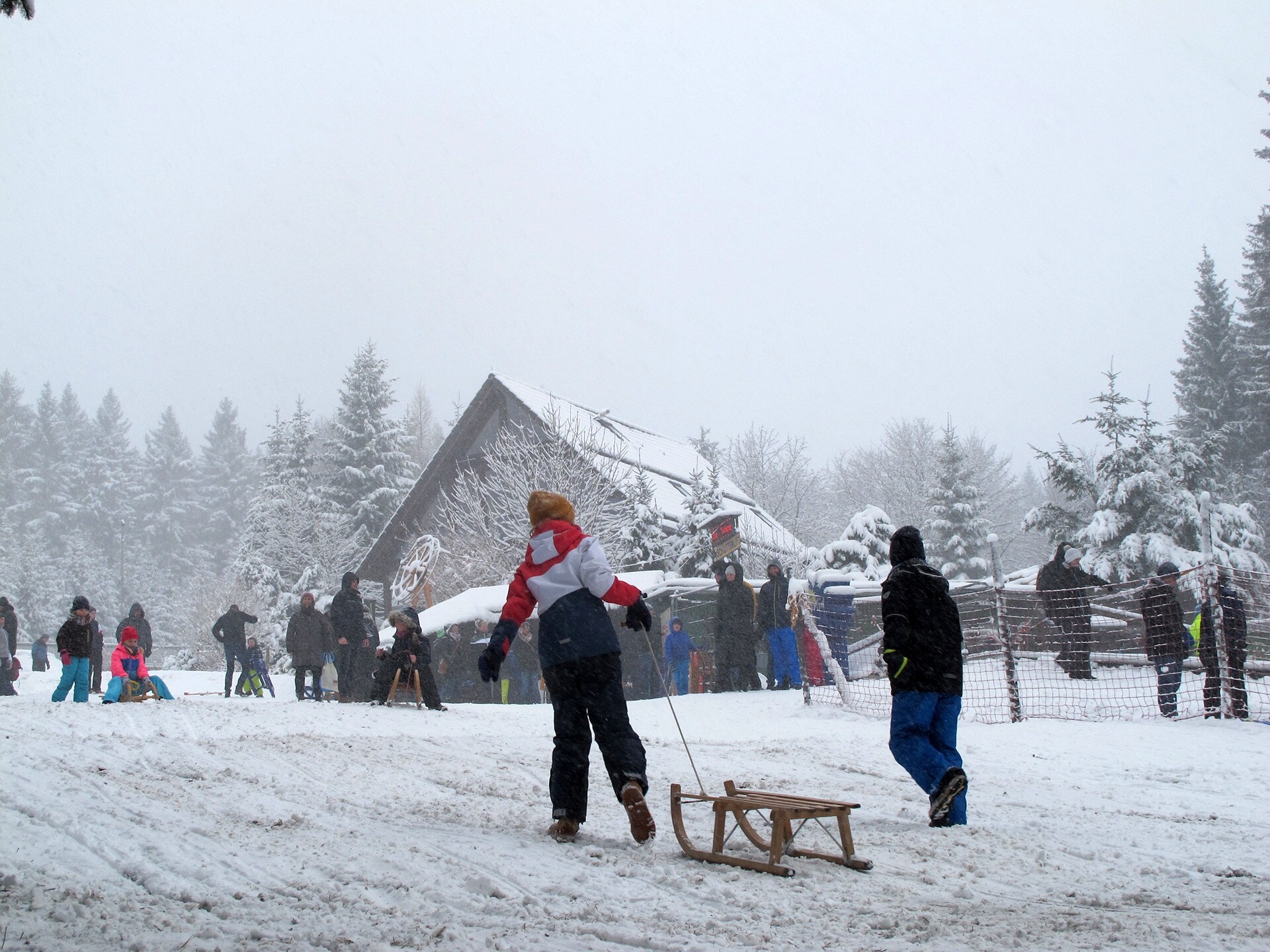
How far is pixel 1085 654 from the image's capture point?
1241 centimetres

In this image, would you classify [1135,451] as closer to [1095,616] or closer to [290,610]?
[1095,616]

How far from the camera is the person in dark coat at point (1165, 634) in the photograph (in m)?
10.4

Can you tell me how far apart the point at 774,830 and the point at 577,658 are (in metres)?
1.27

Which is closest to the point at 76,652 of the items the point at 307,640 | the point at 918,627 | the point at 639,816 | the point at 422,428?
the point at 307,640

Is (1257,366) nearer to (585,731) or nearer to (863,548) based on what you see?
(863,548)

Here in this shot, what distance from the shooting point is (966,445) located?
198 ft

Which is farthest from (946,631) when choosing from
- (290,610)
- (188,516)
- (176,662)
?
(188,516)

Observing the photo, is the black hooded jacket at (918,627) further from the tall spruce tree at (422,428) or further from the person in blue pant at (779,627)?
the tall spruce tree at (422,428)

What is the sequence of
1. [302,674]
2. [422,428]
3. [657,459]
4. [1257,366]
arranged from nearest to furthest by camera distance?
1. [302,674]
2. [657,459]
3. [1257,366]
4. [422,428]

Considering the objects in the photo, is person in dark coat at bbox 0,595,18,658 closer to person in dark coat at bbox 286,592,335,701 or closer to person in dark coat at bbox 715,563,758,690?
person in dark coat at bbox 286,592,335,701

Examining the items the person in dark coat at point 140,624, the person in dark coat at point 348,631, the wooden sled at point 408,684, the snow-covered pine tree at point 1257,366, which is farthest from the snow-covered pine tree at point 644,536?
the snow-covered pine tree at point 1257,366

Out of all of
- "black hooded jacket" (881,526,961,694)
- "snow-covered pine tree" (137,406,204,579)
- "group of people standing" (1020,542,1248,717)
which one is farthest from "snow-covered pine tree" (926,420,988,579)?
"snow-covered pine tree" (137,406,204,579)

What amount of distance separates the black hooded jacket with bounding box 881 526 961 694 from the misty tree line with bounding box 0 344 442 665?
112 ft

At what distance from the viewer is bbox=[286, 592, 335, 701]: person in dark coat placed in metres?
14.4
